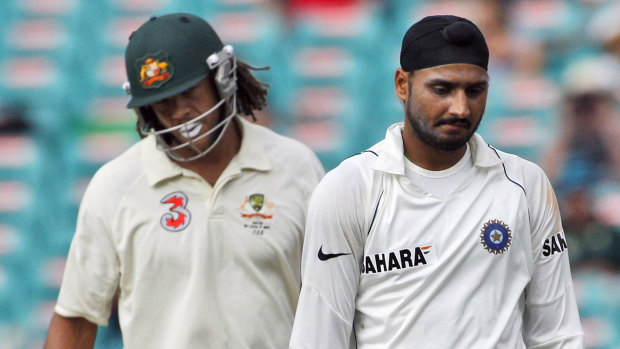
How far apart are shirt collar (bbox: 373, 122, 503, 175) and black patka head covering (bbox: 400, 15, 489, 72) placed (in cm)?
19

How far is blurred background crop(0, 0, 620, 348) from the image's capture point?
555cm

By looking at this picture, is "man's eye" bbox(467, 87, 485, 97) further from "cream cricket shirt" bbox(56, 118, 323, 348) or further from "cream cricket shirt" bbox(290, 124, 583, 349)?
"cream cricket shirt" bbox(56, 118, 323, 348)

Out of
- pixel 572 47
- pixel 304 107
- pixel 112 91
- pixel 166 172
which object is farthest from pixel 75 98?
pixel 166 172

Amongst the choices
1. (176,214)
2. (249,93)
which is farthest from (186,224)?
(249,93)

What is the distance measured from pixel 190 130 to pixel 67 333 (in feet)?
2.46

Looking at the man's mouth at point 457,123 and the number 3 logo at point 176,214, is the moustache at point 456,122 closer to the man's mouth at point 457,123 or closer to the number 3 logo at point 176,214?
the man's mouth at point 457,123

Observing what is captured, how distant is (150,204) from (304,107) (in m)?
2.89

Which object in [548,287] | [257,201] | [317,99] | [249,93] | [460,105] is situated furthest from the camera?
[317,99]

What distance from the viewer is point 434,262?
2.67 metres

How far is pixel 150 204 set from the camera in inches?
131

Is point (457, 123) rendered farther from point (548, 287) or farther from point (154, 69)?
point (154, 69)

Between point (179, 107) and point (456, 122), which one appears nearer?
point (456, 122)

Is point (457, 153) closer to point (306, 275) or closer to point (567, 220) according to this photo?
point (306, 275)

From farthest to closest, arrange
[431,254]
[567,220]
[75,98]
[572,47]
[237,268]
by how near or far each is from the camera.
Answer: [75,98], [572,47], [567,220], [237,268], [431,254]
